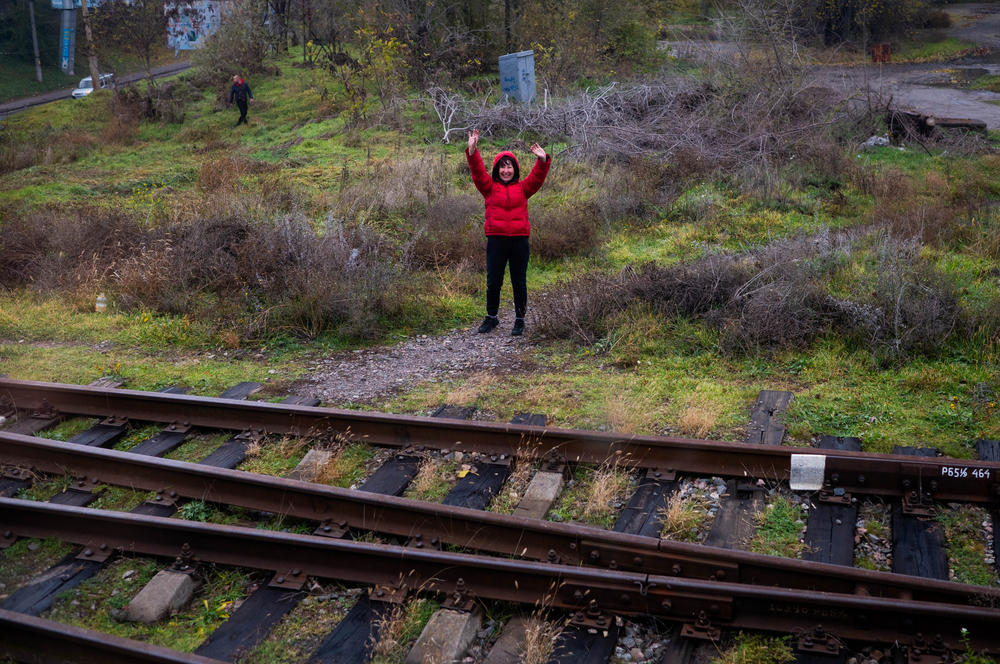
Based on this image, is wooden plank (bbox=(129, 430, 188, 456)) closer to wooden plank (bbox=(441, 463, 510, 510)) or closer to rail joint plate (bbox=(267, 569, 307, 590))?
rail joint plate (bbox=(267, 569, 307, 590))

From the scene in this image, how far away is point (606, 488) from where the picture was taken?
566 centimetres

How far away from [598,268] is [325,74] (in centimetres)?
2260

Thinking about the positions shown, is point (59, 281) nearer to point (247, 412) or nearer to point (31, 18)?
point (247, 412)

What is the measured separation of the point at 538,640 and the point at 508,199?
5.71 meters

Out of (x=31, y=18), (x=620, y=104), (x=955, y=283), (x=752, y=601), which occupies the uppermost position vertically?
(x=31, y=18)

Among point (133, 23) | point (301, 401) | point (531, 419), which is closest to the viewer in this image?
point (531, 419)

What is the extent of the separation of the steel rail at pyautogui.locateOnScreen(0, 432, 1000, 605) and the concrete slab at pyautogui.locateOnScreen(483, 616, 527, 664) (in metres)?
0.54

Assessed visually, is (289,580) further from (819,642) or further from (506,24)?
(506,24)

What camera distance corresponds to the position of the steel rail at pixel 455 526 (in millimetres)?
4395

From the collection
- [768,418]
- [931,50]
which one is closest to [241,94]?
[768,418]

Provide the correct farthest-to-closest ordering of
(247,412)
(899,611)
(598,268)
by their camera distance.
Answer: (598,268)
(247,412)
(899,611)

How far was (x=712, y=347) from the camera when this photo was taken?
27.6 feet

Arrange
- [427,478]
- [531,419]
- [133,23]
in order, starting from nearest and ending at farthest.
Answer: [427,478], [531,419], [133,23]

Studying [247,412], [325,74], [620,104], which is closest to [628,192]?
[620,104]
